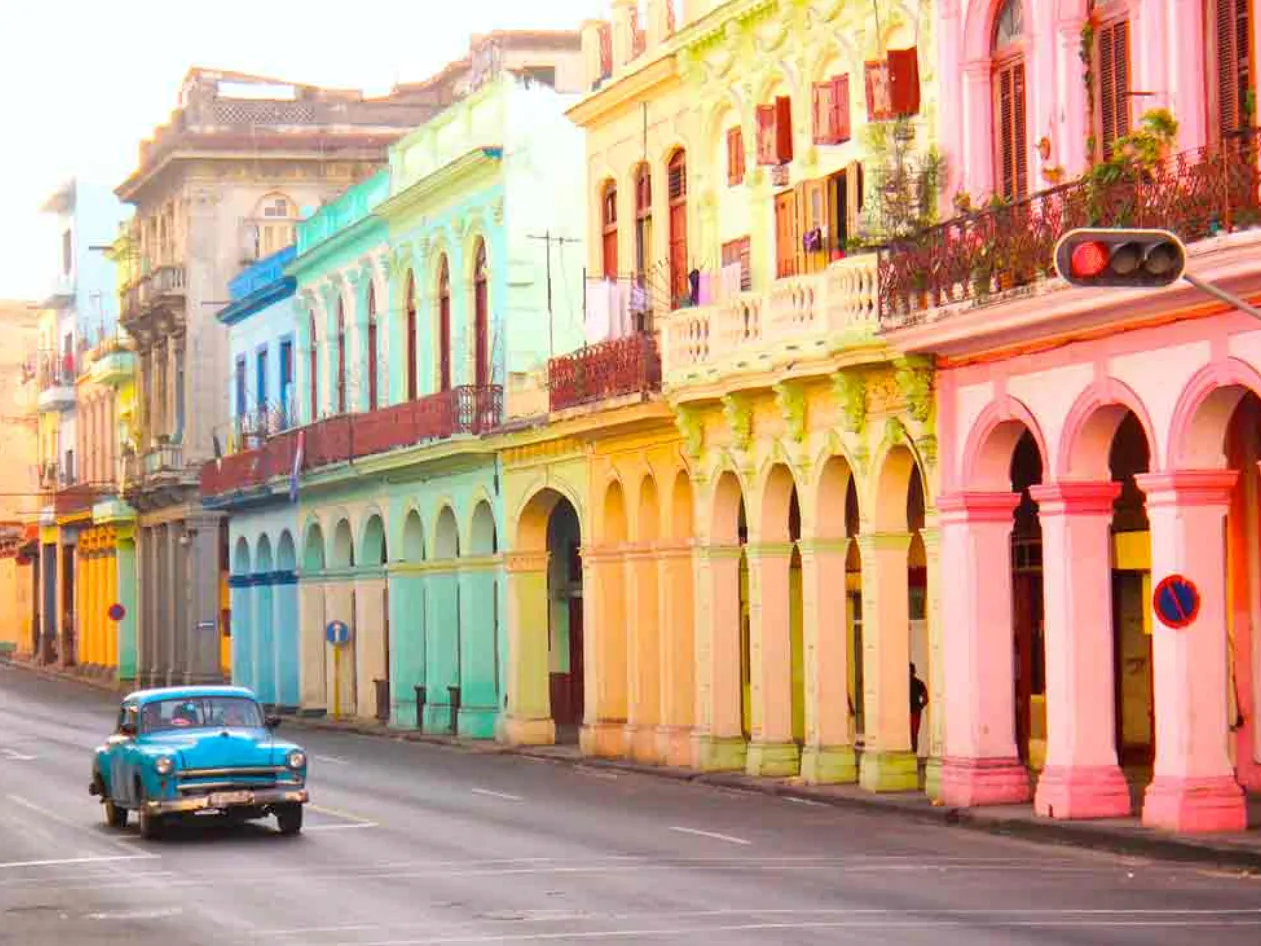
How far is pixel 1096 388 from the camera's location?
27688 millimetres

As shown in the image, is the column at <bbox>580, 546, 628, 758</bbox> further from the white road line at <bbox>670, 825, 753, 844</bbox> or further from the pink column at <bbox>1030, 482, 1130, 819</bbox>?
the pink column at <bbox>1030, 482, 1130, 819</bbox>

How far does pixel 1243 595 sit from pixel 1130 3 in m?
6.53

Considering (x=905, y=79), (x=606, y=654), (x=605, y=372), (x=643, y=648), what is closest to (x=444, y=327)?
(x=606, y=654)

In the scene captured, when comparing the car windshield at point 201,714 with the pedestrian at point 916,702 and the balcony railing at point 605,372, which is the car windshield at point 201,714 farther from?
the balcony railing at point 605,372

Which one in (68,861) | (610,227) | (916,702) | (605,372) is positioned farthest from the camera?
(610,227)

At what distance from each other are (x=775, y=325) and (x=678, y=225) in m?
6.45

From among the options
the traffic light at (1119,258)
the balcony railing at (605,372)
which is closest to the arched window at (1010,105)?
the balcony railing at (605,372)

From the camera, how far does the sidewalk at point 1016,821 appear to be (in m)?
24.2

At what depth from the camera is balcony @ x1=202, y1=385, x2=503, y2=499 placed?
1909 inches

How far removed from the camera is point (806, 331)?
3362 cm

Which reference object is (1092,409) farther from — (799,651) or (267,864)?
(799,651)

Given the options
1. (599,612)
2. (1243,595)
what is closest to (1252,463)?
(1243,595)

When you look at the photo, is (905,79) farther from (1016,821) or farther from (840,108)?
(1016,821)

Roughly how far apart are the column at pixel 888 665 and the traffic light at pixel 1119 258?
14349 millimetres
